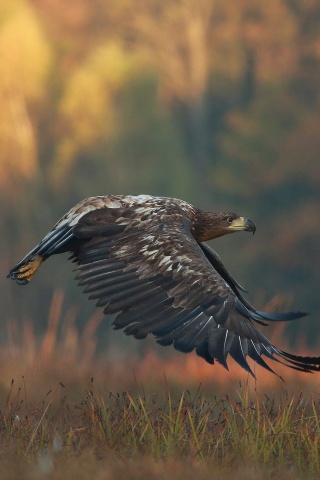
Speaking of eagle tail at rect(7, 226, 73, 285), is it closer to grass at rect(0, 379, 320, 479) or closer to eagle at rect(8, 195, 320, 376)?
eagle at rect(8, 195, 320, 376)

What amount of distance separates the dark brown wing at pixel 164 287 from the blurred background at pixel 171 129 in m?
23.3

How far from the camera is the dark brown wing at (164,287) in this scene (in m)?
6.22

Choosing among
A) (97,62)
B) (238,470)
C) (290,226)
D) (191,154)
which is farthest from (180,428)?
(191,154)

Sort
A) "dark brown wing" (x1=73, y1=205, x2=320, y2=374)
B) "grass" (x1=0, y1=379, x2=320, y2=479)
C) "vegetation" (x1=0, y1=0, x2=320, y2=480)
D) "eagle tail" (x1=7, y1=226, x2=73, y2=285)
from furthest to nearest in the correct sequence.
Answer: "vegetation" (x1=0, y1=0, x2=320, y2=480) < "eagle tail" (x1=7, y1=226, x2=73, y2=285) < "dark brown wing" (x1=73, y1=205, x2=320, y2=374) < "grass" (x1=0, y1=379, x2=320, y2=479)

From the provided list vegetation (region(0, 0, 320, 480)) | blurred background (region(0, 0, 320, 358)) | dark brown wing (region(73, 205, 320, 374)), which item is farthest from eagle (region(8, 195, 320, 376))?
blurred background (region(0, 0, 320, 358))

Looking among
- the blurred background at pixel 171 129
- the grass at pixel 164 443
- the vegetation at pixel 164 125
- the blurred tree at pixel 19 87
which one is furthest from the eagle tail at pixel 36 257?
the blurred tree at pixel 19 87

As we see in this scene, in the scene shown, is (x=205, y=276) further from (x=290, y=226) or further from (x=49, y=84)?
(x=49, y=84)

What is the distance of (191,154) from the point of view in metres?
37.2

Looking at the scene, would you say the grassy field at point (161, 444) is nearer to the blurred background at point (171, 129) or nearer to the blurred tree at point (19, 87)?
the blurred background at point (171, 129)

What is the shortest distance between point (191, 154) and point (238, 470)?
32301mm

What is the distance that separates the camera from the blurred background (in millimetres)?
32344

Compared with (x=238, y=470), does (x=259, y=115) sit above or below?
above

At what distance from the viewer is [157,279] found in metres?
6.71

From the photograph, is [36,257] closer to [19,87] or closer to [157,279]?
[157,279]
